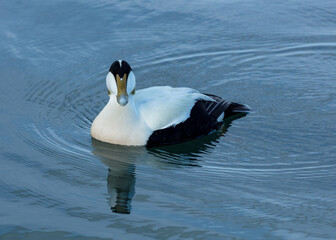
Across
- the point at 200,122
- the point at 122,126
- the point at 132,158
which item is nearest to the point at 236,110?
the point at 200,122

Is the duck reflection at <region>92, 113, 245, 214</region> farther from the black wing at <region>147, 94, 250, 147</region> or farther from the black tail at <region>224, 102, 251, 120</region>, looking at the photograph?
the black tail at <region>224, 102, 251, 120</region>

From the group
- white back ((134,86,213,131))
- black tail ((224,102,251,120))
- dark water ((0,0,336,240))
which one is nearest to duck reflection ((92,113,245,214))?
dark water ((0,0,336,240))

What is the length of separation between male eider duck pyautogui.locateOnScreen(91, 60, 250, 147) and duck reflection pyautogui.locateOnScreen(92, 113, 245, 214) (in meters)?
0.10

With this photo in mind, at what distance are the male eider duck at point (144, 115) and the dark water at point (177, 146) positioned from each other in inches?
5.4

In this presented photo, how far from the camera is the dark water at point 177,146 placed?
19.8 feet

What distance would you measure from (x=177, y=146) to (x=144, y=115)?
500 millimetres

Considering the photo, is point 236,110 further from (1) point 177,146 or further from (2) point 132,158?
(2) point 132,158

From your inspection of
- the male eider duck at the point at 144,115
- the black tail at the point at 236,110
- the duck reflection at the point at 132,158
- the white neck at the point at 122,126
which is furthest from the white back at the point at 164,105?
the black tail at the point at 236,110

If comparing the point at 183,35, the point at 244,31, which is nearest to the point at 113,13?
the point at 183,35

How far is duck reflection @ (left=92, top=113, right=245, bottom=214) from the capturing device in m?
6.74

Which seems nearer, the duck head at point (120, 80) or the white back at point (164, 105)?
the duck head at point (120, 80)

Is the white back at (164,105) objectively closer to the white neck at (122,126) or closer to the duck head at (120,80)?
the white neck at (122,126)

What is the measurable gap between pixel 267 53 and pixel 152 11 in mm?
2211

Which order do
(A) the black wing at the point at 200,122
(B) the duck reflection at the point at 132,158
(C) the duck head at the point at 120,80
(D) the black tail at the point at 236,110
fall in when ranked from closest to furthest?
(B) the duck reflection at the point at 132,158 < (C) the duck head at the point at 120,80 < (A) the black wing at the point at 200,122 < (D) the black tail at the point at 236,110
